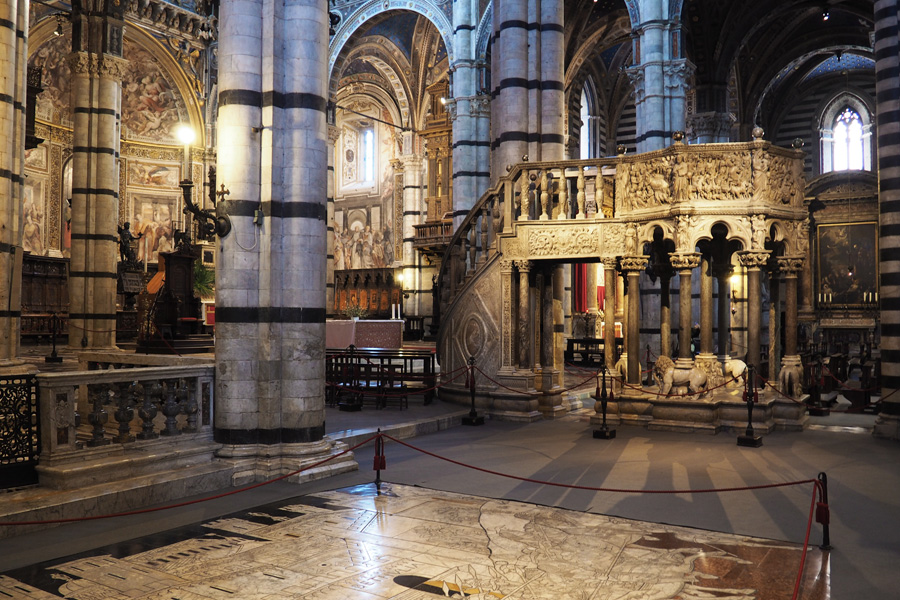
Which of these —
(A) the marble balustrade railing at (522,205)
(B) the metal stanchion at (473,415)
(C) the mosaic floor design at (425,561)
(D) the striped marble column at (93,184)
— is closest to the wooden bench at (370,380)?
(B) the metal stanchion at (473,415)

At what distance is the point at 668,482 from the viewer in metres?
7.20

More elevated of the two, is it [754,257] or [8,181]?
[8,181]

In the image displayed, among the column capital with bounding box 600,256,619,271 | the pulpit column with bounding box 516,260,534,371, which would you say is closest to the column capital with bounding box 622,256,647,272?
the column capital with bounding box 600,256,619,271

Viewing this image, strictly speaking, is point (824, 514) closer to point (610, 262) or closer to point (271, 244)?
point (271, 244)

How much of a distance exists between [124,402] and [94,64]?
44.7 ft

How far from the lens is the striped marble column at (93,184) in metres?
16.9

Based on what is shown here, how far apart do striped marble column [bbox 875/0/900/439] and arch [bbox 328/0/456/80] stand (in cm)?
1546

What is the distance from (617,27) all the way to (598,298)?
9913 millimetres

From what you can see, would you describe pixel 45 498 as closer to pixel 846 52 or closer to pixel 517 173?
pixel 517 173

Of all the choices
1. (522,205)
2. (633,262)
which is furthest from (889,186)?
(522,205)

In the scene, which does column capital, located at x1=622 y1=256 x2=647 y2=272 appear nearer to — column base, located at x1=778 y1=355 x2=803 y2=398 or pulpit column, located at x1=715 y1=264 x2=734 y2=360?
pulpit column, located at x1=715 y1=264 x2=734 y2=360

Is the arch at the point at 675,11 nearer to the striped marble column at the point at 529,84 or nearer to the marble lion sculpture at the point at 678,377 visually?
the striped marble column at the point at 529,84

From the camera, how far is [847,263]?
2669 centimetres

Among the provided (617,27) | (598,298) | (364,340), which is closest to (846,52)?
(617,27)
